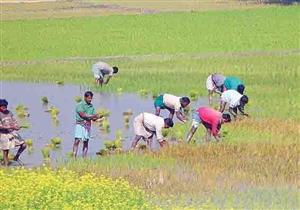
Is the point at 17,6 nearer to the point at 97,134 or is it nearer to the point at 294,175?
the point at 97,134

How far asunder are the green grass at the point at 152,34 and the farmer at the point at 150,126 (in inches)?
623

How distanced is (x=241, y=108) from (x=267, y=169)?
3.90 metres

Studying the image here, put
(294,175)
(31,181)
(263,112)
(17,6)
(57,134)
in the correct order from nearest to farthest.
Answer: (31,181) < (294,175) < (57,134) < (263,112) < (17,6)

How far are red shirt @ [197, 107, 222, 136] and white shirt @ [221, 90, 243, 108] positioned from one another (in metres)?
1.87

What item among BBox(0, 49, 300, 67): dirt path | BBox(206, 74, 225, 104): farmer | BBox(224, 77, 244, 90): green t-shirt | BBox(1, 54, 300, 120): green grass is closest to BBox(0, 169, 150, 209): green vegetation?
BBox(224, 77, 244, 90): green t-shirt

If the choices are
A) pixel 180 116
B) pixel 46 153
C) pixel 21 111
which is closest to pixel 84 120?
pixel 46 153

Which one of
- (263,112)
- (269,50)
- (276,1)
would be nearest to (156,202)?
(263,112)

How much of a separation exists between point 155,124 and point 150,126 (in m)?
0.15

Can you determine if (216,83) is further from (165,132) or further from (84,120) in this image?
(84,120)

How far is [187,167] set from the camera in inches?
470

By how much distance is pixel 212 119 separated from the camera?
1321 cm

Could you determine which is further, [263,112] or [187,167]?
[263,112]

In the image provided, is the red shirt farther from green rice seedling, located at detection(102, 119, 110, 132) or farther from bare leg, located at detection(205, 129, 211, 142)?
green rice seedling, located at detection(102, 119, 110, 132)

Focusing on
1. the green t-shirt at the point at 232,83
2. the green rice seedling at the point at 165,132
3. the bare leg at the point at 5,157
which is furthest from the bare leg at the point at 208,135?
the bare leg at the point at 5,157
